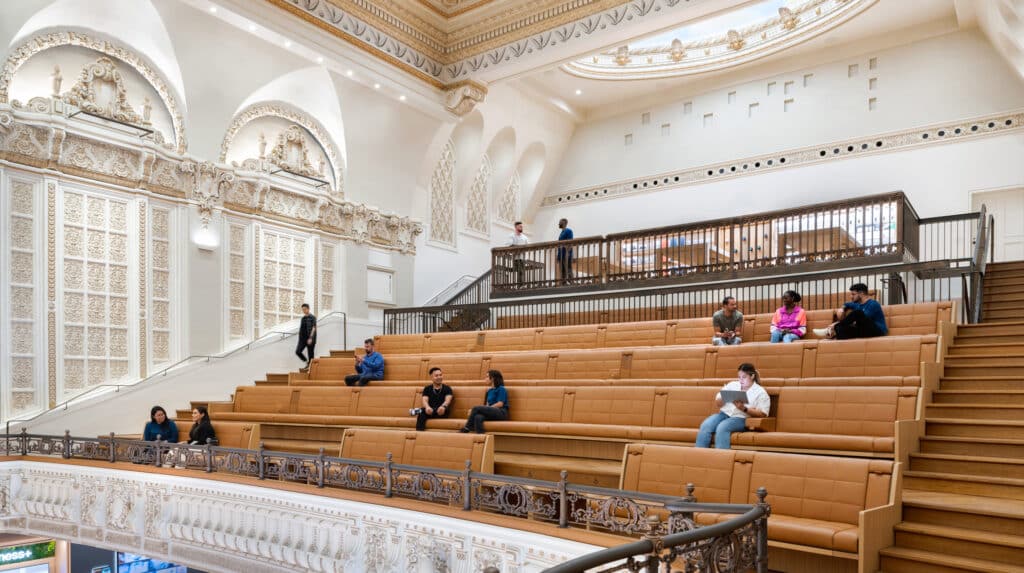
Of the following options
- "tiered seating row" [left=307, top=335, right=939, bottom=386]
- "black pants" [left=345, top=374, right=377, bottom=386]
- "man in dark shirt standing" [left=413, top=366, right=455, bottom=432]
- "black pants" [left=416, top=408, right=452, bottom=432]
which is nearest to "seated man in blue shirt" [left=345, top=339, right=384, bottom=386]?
"black pants" [left=345, top=374, right=377, bottom=386]

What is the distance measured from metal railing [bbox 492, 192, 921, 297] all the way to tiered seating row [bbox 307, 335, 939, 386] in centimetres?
333

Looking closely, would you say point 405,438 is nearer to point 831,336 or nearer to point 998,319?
point 831,336

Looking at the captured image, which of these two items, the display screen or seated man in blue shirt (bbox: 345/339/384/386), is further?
the display screen

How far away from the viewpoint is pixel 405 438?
5.89m

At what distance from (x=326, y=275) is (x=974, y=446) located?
31.6ft

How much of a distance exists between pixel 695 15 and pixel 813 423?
23.0 feet

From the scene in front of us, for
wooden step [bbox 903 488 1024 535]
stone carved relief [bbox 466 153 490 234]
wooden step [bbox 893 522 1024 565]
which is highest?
stone carved relief [bbox 466 153 490 234]

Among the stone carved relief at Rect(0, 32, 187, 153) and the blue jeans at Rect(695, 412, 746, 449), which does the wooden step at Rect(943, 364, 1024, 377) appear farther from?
the stone carved relief at Rect(0, 32, 187, 153)

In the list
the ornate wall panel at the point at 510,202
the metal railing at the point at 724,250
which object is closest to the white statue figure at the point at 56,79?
the metal railing at the point at 724,250

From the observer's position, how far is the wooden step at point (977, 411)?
16.4 ft

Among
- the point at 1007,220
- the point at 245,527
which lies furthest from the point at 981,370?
the point at 1007,220

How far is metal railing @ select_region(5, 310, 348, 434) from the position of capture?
823 centimetres

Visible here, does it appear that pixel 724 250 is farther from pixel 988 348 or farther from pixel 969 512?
pixel 969 512

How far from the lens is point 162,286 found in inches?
380
